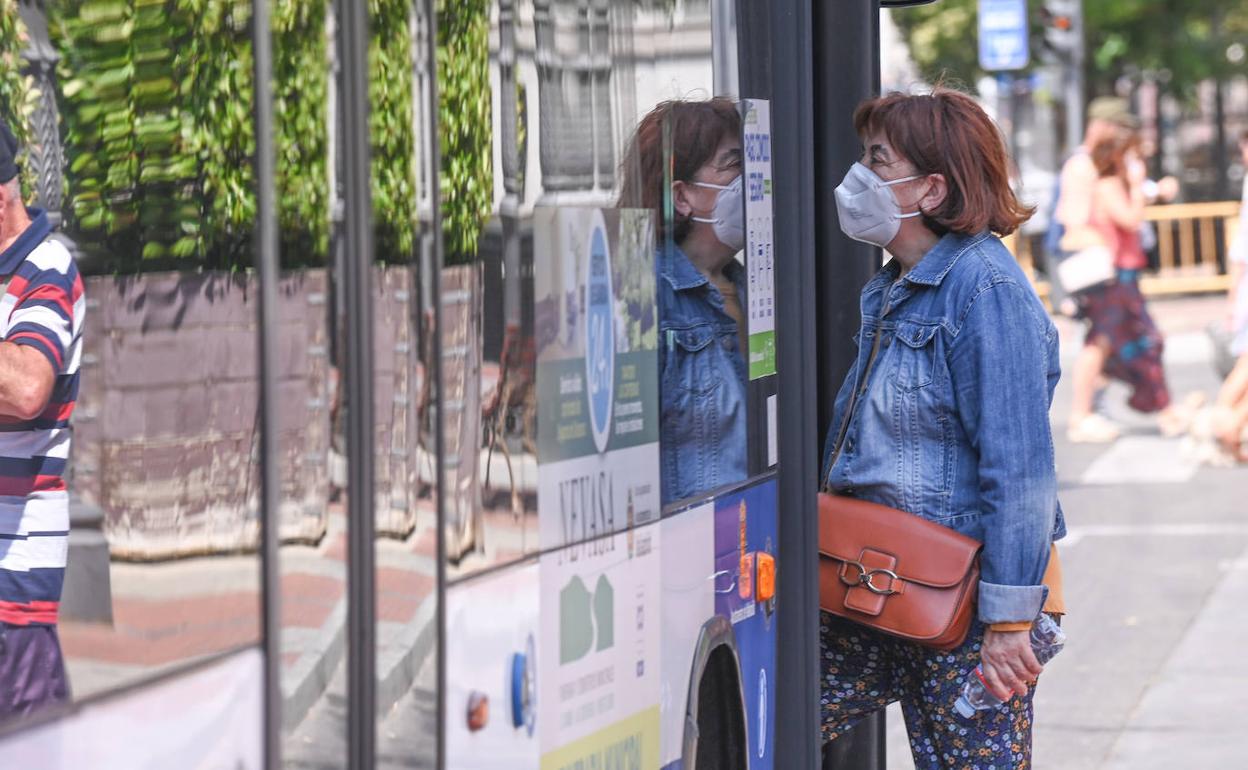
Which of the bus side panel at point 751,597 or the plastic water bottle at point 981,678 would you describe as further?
the plastic water bottle at point 981,678

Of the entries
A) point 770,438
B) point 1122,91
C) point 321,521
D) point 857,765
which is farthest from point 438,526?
point 1122,91

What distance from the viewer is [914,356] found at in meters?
3.54

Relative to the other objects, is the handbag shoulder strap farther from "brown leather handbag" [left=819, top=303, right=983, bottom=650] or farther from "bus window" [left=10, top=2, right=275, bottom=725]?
"bus window" [left=10, top=2, right=275, bottom=725]

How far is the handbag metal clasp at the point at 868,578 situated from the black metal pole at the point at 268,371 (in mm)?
1683

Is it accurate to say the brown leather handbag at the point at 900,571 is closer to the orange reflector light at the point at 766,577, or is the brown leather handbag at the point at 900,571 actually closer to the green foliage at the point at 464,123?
the orange reflector light at the point at 766,577

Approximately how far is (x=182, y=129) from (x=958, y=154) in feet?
5.65

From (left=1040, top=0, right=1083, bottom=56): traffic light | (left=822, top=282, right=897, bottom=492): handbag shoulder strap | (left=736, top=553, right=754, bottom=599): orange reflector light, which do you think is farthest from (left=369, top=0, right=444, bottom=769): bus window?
(left=1040, top=0, right=1083, bottom=56): traffic light

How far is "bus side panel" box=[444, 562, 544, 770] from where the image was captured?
7.66 ft

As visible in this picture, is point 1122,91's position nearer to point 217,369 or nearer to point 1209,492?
point 1209,492

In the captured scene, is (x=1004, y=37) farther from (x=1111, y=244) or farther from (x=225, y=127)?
(x=225, y=127)

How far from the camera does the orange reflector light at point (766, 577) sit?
350 cm

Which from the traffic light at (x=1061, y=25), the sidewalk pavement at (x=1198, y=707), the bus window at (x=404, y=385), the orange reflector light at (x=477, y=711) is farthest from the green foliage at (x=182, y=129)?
the traffic light at (x=1061, y=25)

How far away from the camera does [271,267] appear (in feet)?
6.78

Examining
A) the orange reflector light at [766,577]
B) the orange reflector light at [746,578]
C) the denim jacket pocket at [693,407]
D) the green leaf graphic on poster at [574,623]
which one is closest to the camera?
the green leaf graphic on poster at [574,623]
